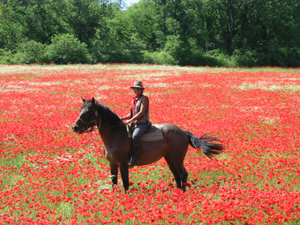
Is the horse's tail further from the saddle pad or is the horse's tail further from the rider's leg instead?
the rider's leg

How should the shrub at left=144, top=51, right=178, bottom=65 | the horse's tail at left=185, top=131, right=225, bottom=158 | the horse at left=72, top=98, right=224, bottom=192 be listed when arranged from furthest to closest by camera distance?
the shrub at left=144, top=51, right=178, bottom=65 → the horse's tail at left=185, top=131, right=225, bottom=158 → the horse at left=72, top=98, right=224, bottom=192

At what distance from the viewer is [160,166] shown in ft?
33.1

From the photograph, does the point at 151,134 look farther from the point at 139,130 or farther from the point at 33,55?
the point at 33,55

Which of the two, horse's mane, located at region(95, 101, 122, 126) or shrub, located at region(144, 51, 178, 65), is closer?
horse's mane, located at region(95, 101, 122, 126)

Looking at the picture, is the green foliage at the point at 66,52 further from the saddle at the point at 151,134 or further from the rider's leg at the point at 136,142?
the rider's leg at the point at 136,142

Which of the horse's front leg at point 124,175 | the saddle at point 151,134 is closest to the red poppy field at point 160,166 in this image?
the horse's front leg at point 124,175

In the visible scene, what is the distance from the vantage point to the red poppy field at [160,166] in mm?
6035

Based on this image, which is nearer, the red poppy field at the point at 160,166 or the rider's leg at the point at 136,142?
the red poppy field at the point at 160,166

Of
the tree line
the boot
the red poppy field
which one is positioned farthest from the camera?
the tree line

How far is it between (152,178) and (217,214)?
3293 millimetres

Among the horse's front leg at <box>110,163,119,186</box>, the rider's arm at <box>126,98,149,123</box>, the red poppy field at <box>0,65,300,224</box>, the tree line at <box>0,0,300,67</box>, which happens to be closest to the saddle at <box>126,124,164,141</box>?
the rider's arm at <box>126,98,149,123</box>

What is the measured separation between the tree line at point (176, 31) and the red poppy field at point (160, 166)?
3955cm

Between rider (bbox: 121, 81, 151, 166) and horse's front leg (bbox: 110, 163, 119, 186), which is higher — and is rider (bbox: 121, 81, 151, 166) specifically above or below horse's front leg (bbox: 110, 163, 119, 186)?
above

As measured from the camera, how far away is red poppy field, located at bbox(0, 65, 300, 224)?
6.04 m
